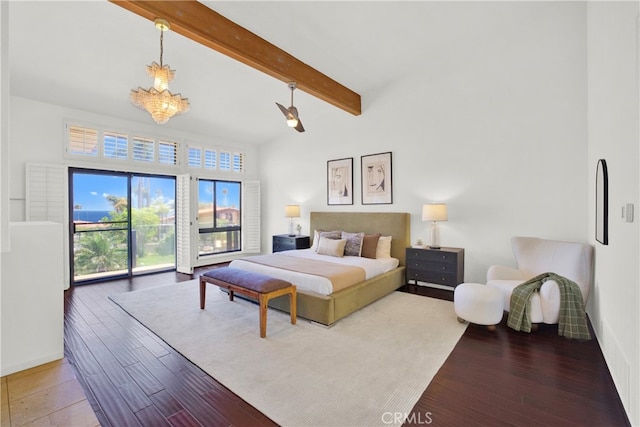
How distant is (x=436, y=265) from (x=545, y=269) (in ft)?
4.50

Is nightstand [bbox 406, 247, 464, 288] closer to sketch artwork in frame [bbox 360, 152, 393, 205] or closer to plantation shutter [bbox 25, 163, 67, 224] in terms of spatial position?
sketch artwork in frame [bbox 360, 152, 393, 205]

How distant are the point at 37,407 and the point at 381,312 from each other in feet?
10.8

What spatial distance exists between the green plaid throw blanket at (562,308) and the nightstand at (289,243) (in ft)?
13.7

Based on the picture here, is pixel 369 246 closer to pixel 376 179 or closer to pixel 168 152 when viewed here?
pixel 376 179

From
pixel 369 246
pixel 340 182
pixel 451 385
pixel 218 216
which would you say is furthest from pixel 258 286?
pixel 218 216

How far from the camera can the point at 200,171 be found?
6707mm

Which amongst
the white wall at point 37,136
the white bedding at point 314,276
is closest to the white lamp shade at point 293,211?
the white bedding at point 314,276

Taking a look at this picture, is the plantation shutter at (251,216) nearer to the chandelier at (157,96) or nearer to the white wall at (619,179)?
the chandelier at (157,96)

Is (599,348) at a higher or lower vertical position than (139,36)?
lower

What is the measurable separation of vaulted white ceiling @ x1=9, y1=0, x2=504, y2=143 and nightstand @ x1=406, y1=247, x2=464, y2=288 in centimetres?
277

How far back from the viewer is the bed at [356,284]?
11.1 feet

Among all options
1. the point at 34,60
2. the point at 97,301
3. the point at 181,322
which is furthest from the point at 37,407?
the point at 34,60

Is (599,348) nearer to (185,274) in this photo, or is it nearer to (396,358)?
(396,358)

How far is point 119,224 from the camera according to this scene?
18.4 feet
